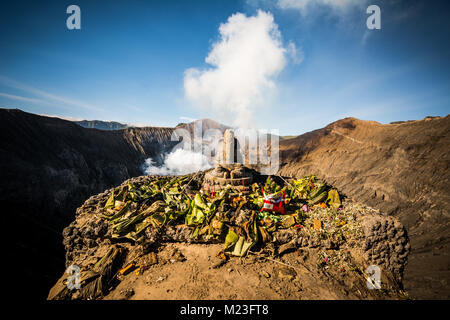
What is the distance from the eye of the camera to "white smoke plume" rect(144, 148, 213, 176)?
144 feet

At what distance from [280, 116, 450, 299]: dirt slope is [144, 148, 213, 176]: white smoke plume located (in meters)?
27.1

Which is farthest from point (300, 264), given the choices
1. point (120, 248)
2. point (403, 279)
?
point (120, 248)

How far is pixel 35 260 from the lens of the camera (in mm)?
12234

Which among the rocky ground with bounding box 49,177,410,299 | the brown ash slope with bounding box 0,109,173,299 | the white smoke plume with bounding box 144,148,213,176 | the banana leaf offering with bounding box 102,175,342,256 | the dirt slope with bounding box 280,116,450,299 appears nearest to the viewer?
the rocky ground with bounding box 49,177,410,299

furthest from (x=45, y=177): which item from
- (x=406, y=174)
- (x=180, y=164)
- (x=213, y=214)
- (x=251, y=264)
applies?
(x=406, y=174)

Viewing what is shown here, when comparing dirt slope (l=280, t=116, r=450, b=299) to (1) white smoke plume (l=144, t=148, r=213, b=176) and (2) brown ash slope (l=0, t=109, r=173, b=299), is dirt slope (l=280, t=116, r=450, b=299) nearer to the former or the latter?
(2) brown ash slope (l=0, t=109, r=173, b=299)

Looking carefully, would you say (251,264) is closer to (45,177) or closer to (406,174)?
(406,174)

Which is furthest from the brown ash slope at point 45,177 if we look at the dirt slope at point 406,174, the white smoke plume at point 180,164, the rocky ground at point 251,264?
the dirt slope at point 406,174

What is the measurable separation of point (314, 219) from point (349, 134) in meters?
19.6

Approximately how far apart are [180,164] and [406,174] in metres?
44.7

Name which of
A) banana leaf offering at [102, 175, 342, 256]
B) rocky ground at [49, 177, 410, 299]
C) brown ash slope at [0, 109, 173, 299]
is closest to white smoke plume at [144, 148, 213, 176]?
brown ash slope at [0, 109, 173, 299]

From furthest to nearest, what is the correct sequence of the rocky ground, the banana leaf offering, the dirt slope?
the banana leaf offering
the dirt slope
the rocky ground

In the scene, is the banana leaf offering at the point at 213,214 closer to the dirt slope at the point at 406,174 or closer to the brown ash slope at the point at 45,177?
the dirt slope at the point at 406,174

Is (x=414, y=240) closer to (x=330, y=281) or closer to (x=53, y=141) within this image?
(x=330, y=281)
